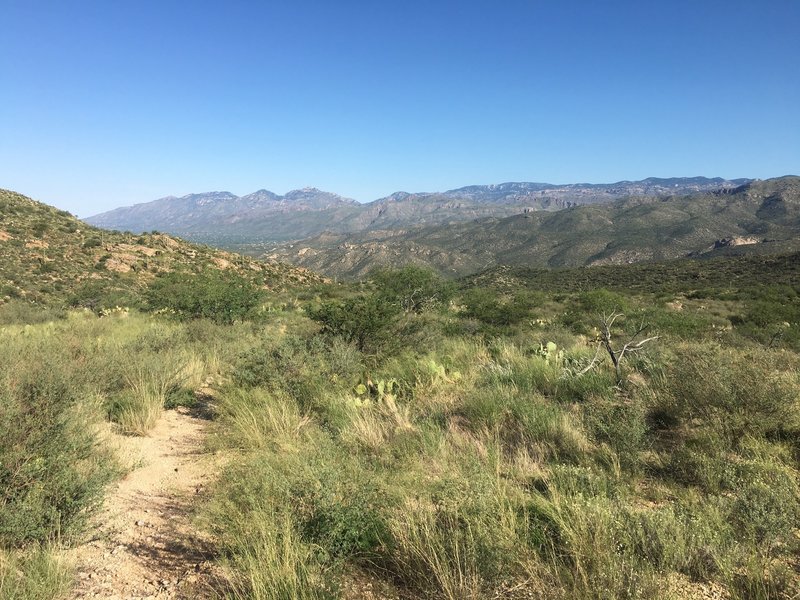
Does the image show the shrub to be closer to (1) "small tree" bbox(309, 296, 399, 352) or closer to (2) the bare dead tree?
(1) "small tree" bbox(309, 296, 399, 352)

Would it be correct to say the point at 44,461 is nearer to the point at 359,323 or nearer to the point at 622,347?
the point at 359,323

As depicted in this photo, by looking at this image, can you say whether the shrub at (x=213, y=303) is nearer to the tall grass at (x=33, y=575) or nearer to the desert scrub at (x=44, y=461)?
the desert scrub at (x=44, y=461)

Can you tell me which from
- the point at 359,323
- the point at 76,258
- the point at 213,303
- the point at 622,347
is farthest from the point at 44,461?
the point at 76,258

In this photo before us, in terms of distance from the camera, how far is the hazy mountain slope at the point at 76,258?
94.5 ft

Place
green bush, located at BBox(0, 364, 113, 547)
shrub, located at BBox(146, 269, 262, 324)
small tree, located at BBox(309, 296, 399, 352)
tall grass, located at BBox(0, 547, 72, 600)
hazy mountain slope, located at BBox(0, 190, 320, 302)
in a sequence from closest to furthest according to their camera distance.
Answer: tall grass, located at BBox(0, 547, 72, 600) < green bush, located at BBox(0, 364, 113, 547) < small tree, located at BBox(309, 296, 399, 352) < shrub, located at BBox(146, 269, 262, 324) < hazy mountain slope, located at BBox(0, 190, 320, 302)

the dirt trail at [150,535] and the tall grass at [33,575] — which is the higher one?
the tall grass at [33,575]

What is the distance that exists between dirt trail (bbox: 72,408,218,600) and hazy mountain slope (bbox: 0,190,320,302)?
27.6 metres

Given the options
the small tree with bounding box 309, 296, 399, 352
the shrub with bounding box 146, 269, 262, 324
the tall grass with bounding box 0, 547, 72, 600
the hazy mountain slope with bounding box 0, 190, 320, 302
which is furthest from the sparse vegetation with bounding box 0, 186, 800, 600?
the hazy mountain slope with bounding box 0, 190, 320, 302

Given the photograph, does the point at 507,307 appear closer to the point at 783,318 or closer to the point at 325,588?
the point at 783,318

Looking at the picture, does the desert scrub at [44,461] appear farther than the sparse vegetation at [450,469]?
Yes

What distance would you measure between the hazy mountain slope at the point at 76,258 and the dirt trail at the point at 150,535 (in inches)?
1088

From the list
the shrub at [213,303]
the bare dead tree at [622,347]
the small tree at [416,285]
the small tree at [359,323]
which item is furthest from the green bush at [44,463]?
the small tree at [416,285]

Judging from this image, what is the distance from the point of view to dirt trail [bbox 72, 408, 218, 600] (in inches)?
106

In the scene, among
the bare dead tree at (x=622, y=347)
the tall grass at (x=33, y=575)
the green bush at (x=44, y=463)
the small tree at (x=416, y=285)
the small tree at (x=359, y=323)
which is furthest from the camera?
the small tree at (x=416, y=285)
